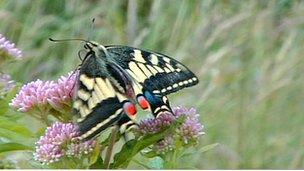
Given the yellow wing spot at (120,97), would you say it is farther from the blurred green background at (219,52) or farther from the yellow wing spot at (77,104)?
the blurred green background at (219,52)

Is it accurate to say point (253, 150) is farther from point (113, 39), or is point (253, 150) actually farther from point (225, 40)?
point (113, 39)

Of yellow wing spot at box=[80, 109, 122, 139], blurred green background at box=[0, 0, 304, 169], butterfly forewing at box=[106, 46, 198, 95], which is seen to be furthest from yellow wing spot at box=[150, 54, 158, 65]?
blurred green background at box=[0, 0, 304, 169]

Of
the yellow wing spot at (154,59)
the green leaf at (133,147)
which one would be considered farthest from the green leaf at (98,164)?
the yellow wing spot at (154,59)

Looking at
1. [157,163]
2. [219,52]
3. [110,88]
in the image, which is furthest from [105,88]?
[219,52]

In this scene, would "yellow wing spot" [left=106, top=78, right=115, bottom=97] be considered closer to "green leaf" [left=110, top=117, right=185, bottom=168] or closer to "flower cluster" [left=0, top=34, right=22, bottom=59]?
"green leaf" [left=110, top=117, right=185, bottom=168]

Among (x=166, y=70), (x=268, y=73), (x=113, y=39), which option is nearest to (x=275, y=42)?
(x=268, y=73)

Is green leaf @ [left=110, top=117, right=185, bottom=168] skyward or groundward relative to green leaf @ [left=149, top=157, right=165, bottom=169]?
groundward

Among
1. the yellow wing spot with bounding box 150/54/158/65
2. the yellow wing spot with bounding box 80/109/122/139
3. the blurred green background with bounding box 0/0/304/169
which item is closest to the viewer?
the yellow wing spot with bounding box 80/109/122/139

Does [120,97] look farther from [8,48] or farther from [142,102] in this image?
[8,48]
